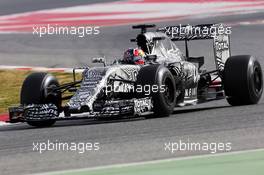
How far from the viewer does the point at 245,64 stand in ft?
43.6

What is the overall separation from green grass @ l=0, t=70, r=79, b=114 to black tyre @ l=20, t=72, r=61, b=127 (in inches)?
70.8

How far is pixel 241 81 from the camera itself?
522 inches

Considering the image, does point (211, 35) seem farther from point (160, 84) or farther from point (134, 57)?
point (160, 84)

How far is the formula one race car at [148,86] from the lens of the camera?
1195 cm

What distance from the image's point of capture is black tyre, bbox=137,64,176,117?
11961 millimetres

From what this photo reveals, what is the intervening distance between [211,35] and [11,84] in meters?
4.63

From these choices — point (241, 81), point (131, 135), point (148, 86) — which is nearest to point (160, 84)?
point (148, 86)

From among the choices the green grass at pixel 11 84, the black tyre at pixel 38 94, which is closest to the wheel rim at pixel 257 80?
the black tyre at pixel 38 94

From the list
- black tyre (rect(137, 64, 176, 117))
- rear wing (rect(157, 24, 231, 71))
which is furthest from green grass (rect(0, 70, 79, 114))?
black tyre (rect(137, 64, 176, 117))

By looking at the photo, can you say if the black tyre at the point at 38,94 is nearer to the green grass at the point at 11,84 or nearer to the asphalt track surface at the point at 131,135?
the asphalt track surface at the point at 131,135

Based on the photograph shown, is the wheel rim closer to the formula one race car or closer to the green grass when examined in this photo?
the formula one race car

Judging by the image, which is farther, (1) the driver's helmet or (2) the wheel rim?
(2) the wheel rim
